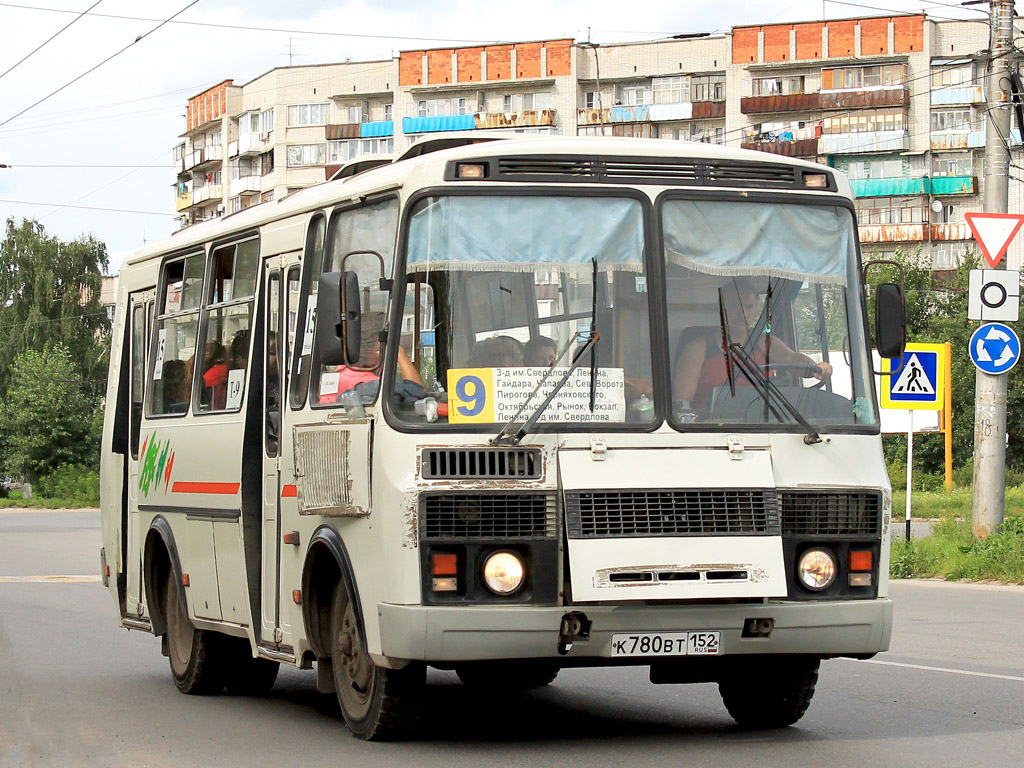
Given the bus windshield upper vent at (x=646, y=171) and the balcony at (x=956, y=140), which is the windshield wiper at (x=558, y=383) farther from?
the balcony at (x=956, y=140)

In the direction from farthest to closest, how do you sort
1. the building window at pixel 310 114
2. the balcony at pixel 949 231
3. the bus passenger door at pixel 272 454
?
the building window at pixel 310 114 < the balcony at pixel 949 231 < the bus passenger door at pixel 272 454

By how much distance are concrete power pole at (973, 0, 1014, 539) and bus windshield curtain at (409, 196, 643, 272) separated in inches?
Result: 488

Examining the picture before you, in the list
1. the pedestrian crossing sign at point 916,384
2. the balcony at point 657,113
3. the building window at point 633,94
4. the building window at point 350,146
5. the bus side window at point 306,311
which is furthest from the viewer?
the building window at point 350,146

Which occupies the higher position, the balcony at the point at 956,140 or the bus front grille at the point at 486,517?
the balcony at the point at 956,140

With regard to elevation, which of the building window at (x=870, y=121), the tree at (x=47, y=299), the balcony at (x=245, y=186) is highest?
the building window at (x=870, y=121)

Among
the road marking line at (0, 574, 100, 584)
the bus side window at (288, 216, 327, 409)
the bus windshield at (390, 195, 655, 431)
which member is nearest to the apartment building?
the road marking line at (0, 574, 100, 584)

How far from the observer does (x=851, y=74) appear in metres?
84.1

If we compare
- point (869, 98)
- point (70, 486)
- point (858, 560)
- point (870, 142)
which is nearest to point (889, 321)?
point (858, 560)

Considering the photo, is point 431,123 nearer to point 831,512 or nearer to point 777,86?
point 777,86

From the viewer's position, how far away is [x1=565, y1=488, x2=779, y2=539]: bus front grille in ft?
25.6

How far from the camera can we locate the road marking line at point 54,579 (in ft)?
75.3

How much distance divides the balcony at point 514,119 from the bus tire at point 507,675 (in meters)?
78.9

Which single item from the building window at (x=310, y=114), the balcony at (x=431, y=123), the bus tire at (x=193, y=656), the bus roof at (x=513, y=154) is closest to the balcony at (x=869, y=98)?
the balcony at (x=431, y=123)

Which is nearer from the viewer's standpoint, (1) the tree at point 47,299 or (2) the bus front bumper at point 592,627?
(2) the bus front bumper at point 592,627
